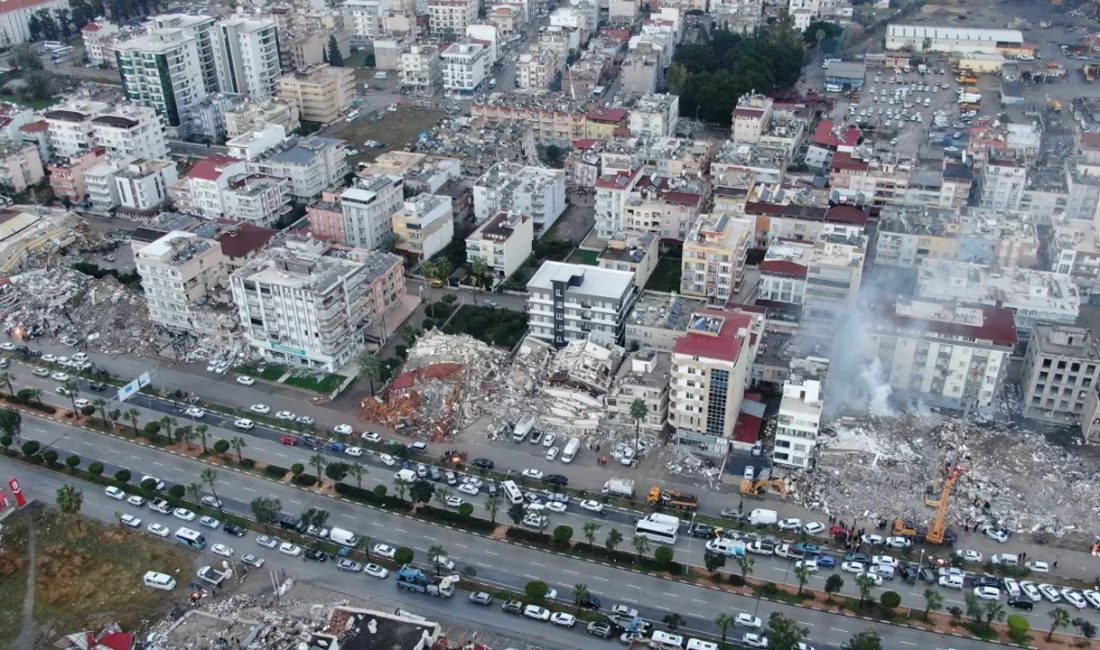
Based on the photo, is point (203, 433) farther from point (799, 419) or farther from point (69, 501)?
A: point (799, 419)

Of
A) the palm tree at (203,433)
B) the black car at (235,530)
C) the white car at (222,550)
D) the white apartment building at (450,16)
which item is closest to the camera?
the white car at (222,550)

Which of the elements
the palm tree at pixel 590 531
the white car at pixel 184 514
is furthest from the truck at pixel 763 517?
the white car at pixel 184 514

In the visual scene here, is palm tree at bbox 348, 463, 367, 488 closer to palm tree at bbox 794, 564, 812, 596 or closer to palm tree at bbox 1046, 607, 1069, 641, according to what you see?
palm tree at bbox 794, 564, 812, 596

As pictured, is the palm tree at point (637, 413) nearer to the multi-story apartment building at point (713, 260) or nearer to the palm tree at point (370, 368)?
the multi-story apartment building at point (713, 260)

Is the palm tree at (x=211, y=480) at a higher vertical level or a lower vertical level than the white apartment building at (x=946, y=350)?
lower

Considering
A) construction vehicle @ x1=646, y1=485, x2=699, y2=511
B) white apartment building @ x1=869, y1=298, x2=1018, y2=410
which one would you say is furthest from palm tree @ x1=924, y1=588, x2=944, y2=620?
white apartment building @ x1=869, y1=298, x2=1018, y2=410

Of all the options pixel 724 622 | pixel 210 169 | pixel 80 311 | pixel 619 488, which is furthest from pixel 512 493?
pixel 210 169

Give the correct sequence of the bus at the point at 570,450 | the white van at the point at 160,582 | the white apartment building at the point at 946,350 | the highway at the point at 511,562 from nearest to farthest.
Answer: the highway at the point at 511,562 → the white van at the point at 160,582 → the bus at the point at 570,450 → the white apartment building at the point at 946,350
